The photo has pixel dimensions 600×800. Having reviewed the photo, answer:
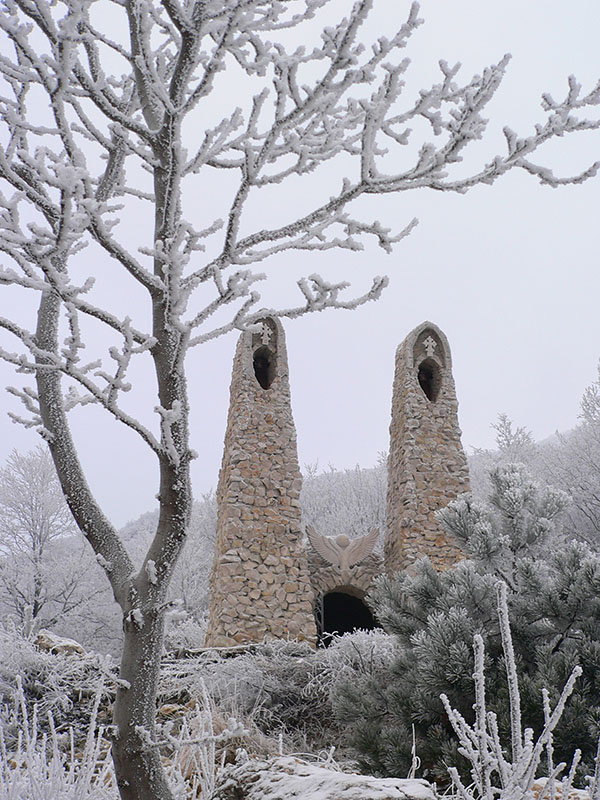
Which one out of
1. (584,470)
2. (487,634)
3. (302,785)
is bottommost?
(302,785)

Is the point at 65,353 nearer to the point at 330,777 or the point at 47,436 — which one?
the point at 47,436

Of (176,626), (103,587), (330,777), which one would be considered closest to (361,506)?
(103,587)

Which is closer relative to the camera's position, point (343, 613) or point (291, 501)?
point (291, 501)

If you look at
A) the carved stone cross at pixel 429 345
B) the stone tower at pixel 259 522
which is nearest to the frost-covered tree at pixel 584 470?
the carved stone cross at pixel 429 345

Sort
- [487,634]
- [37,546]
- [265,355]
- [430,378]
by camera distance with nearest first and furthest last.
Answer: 1. [487,634]
2. [265,355]
3. [430,378]
4. [37,546]

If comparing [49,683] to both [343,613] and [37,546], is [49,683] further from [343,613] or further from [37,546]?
[37,546]

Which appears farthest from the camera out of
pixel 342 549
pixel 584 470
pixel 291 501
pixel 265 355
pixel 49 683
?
pixel 584 470

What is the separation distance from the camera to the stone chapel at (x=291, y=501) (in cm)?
833

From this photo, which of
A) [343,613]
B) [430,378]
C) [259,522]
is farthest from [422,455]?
[343,613]

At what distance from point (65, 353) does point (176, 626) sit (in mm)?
9504

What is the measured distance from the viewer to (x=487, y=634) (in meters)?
4.18

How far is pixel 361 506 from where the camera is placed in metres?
18.6

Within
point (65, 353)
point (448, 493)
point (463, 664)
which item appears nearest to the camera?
point (65, 353)

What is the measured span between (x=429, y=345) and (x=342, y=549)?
341cm
